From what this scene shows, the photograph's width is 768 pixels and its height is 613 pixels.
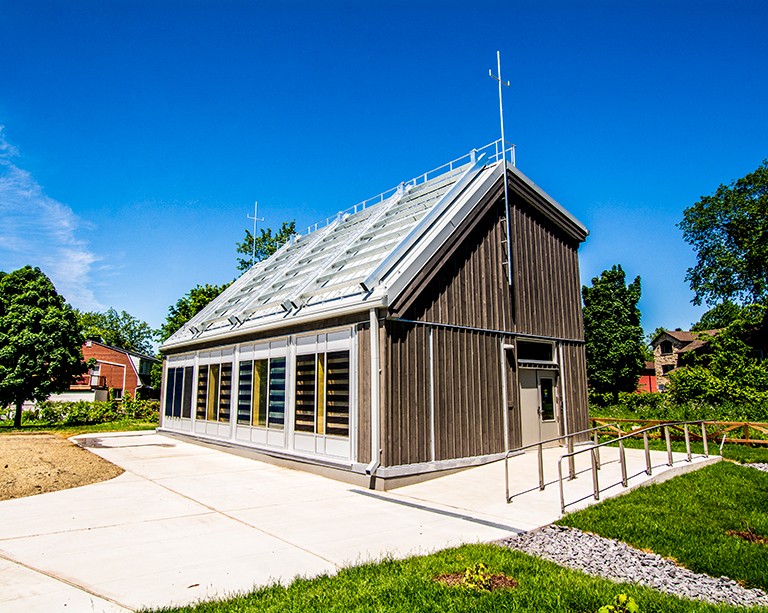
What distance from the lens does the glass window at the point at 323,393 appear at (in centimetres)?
1091

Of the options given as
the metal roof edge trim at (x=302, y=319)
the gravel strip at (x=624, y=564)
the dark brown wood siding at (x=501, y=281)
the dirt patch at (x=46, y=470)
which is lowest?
the gravel strip at (x=624, y=564)

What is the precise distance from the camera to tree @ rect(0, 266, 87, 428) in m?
25.1

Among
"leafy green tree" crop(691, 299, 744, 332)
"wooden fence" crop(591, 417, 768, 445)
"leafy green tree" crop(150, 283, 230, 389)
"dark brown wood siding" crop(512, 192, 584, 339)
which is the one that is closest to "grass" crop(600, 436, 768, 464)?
"wooden fence" crop(591, 417, 768, 445)

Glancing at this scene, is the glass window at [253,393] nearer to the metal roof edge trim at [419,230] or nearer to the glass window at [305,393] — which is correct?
the glass window at [305,393]

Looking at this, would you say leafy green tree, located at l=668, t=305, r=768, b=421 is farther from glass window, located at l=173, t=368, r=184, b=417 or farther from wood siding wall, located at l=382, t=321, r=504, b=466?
glass window, located at l=173, t=368, r=184, b=417

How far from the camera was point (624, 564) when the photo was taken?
5535 mm

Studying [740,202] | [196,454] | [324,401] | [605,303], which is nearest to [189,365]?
[196,454]

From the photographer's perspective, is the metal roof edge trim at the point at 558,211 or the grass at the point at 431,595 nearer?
the grass at the point at 431,595

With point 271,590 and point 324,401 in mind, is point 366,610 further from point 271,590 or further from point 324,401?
point 324,401

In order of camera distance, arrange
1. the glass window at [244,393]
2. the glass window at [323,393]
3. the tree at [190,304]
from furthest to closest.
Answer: the tree at [190,304]
the glass window at [244,393]
the glass window at [323,393]

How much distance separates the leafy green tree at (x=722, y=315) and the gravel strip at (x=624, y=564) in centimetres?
3269

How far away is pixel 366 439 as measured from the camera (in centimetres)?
1011

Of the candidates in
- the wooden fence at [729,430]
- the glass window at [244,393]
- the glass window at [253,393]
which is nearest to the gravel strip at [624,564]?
the wooden fence at [729,430]

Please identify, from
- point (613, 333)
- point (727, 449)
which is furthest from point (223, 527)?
point (613, 333)
